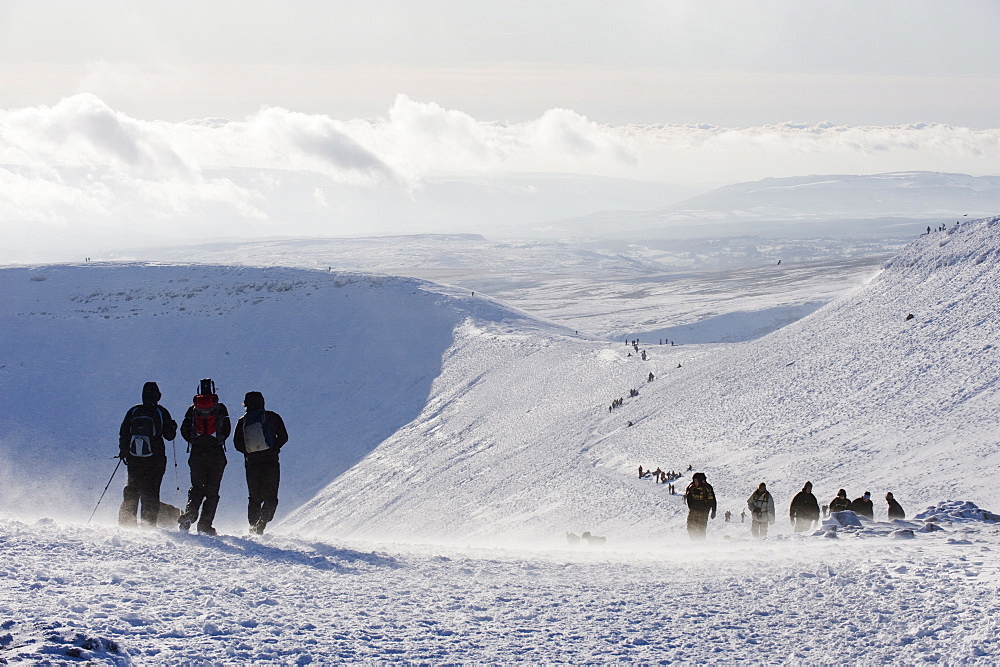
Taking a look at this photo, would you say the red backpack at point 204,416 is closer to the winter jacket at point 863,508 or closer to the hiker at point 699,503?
the hiker at point 699,503

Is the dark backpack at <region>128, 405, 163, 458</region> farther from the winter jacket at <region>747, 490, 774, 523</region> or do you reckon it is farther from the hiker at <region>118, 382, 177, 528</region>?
the winter jacket at <region>747, 490, 774, 523</region>

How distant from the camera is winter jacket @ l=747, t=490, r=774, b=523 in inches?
501

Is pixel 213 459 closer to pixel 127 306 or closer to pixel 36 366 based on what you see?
pixel 36 366

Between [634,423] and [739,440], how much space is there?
516 centimetres

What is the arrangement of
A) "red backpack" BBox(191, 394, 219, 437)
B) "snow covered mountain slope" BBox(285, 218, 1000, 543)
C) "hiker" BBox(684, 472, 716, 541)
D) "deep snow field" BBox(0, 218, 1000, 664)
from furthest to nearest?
1. "snow covered mountain slope" BBox(285, 218, 1000, 543)
2. "hiker" BBox(684, 472, 716, 541)
3. "red backpack" BBox(191, 394, 219, 437)
4. "deep snow field" BBox(0, 218, 1000, 664)

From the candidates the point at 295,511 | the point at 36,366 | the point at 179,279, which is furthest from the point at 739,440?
the point at 179,279

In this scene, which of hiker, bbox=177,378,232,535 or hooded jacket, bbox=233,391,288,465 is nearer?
hiker, bbox=177,378,232,535

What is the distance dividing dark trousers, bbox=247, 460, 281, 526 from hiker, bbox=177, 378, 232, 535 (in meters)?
0.40

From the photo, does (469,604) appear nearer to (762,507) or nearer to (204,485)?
(204,485)

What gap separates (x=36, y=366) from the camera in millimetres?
40406

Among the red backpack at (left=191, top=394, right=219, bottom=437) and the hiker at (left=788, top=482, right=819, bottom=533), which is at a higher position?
the red backpack at (left=191, top=394, right=219, bottom=437)

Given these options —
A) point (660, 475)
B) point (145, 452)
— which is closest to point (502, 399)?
point (660, 475)

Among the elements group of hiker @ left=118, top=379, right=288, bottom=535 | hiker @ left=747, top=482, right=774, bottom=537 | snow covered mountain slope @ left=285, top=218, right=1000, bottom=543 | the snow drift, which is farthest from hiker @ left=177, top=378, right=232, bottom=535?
snow covered mountain slope @ left=285, top=218, right=1000, bottom=543

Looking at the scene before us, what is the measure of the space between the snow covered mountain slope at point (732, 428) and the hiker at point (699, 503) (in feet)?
9.71
